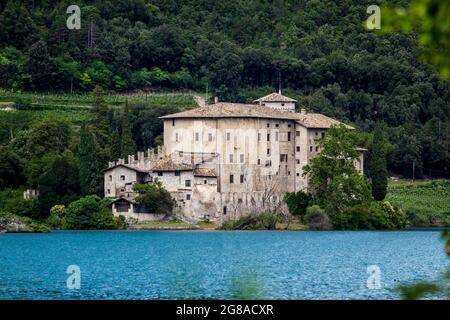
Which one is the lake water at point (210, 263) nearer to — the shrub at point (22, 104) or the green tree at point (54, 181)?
the green tree at point (54, 181)

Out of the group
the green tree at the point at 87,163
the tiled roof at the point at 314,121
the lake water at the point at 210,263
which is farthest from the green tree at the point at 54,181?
the tiled roof at the point at 314,121

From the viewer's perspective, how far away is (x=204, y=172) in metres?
77.8

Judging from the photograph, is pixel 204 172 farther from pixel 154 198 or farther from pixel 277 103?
pixel 277 103

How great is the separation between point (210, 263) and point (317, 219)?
87.7 feet

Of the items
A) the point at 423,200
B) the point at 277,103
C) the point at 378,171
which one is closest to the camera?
the point at 378,171

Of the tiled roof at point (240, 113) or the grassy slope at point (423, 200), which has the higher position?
the tiled roof at point (240, 113)

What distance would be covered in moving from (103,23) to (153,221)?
1878 inches

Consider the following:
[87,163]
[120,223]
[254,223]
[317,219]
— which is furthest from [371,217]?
[87,163]

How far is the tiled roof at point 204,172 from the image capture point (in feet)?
254

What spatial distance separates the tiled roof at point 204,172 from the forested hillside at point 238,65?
20.2 meters

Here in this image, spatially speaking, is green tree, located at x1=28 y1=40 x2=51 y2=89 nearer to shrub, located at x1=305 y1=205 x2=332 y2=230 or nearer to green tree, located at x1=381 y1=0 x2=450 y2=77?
shrub, located at x1=305 y1=205 x2=332 y2=230

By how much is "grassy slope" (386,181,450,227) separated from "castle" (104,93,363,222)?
14.0ft

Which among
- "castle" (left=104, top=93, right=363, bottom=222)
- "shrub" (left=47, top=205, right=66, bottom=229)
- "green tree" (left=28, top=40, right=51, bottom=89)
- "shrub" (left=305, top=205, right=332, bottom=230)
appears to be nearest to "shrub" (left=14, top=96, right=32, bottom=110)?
"green tree" (left=28, top=40, right=51, bottom=89)
